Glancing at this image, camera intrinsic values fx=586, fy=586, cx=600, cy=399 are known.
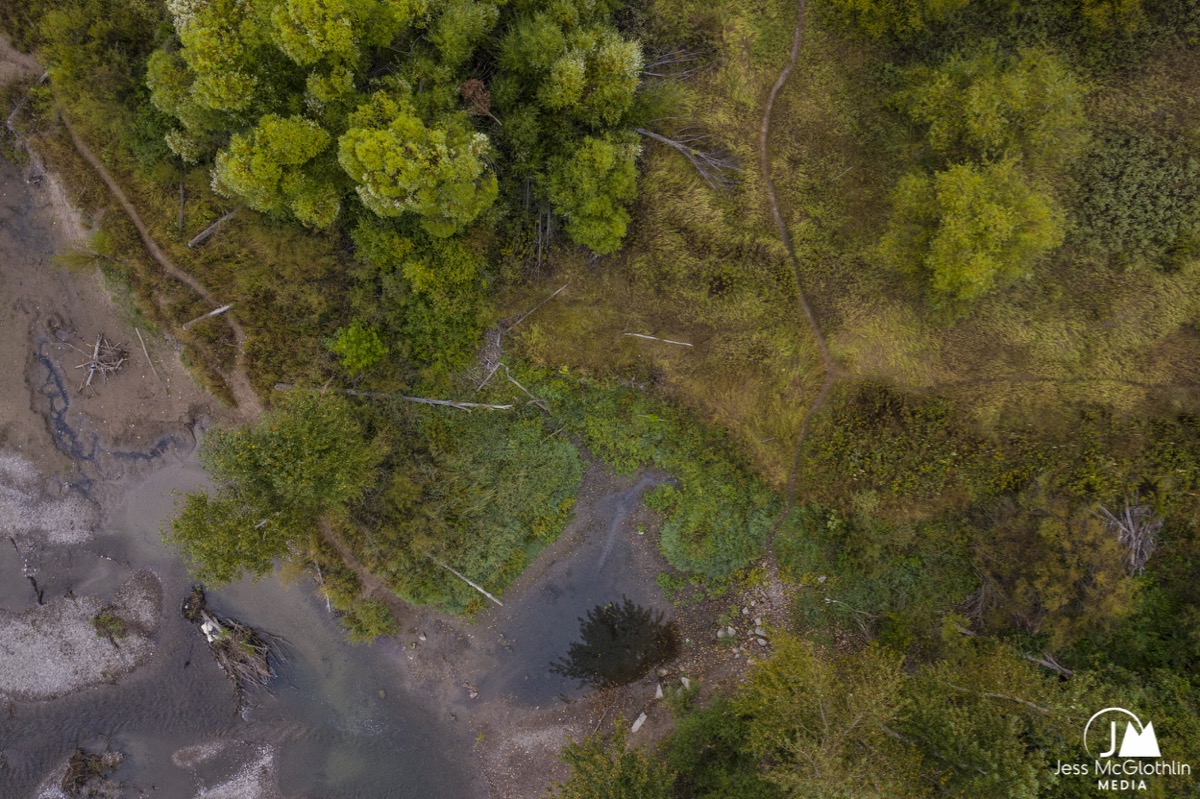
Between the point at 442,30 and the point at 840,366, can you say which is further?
the point at 840,366

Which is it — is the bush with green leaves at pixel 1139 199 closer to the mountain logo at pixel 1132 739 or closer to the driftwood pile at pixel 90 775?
the mountain logo at pixel 1132 739

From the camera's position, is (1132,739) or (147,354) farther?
(147,354)

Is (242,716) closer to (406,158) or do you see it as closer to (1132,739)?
(406,158)

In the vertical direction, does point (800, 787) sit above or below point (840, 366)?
below

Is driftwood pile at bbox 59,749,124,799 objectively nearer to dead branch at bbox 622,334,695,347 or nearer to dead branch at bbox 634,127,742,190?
dead branch at bbox 622,334,695,347

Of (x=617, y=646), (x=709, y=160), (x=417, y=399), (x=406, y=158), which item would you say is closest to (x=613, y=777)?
(x=617, y=646)

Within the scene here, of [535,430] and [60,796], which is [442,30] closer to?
[535,430]

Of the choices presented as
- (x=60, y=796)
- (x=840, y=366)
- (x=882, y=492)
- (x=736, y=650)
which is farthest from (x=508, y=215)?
(x=60, y=796)
